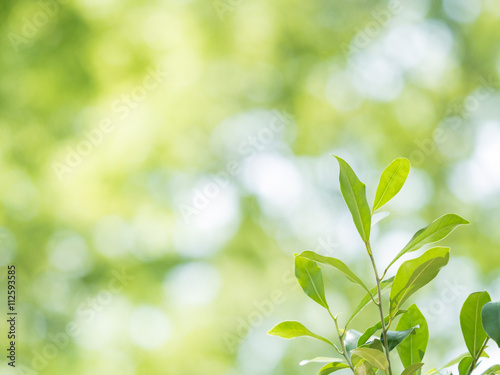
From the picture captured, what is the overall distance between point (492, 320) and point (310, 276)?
8.0 inches

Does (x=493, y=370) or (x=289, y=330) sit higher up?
(x=289, y=330)

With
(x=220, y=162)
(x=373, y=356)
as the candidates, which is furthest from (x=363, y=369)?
(x=220, y=162)

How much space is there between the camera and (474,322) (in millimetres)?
524

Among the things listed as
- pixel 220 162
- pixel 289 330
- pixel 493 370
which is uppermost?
pixel 220 162

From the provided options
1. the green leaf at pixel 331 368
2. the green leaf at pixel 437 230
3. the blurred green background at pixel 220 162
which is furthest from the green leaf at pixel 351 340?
the blurred green background at pixel 220 162

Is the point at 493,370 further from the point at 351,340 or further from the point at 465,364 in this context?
the point at 351,340

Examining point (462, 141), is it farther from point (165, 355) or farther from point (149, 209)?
point (165, 355)

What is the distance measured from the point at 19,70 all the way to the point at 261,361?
289 cm

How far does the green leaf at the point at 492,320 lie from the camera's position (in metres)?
0.45

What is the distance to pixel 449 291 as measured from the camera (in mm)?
3439

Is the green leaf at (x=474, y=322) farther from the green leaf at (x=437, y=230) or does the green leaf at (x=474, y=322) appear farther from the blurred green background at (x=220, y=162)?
the blurred green background at (x=220, y=162)

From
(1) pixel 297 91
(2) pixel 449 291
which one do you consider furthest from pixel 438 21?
(2) pixel 449 291

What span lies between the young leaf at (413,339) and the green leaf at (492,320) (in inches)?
4.8

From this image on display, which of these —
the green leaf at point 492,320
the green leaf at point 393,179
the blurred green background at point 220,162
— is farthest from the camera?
the blurred green background at point 220,162
